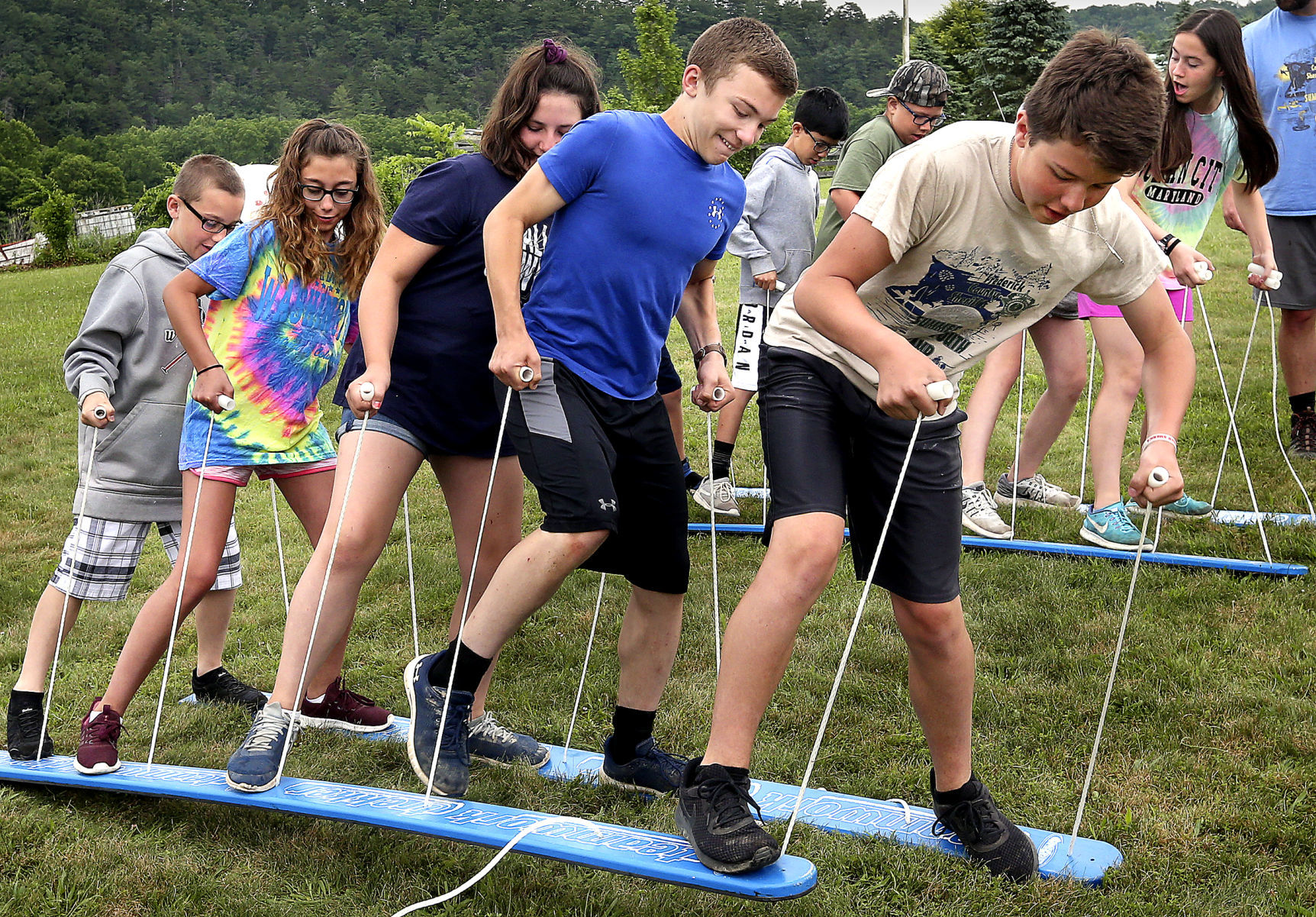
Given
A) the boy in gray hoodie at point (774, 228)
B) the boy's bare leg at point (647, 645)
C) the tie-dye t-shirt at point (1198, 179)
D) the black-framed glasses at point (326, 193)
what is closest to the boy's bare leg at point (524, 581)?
the boy's bare leg at point (647, 645)

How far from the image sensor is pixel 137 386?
3.54 m

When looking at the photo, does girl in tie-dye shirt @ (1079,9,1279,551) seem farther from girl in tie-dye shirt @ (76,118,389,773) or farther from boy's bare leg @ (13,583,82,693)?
boy's bare leg @ (13,583,82,693)

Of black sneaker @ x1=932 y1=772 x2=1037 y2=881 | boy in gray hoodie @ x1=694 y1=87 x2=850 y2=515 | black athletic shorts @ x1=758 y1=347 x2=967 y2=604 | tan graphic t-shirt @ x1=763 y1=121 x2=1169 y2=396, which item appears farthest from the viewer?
boy in gray hoodie @ x1=694 y1=87 x2=850 y2=515

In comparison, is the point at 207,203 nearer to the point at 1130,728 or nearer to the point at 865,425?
the point at 865,425

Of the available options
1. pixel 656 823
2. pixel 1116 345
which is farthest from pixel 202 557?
pixel 1116 345

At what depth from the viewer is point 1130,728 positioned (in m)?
3.42

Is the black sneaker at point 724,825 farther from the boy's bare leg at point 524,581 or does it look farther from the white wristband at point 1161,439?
the white wristband at point 1161,439

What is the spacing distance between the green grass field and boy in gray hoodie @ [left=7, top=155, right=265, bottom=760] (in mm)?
467

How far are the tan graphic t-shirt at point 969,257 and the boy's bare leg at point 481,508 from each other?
100cm

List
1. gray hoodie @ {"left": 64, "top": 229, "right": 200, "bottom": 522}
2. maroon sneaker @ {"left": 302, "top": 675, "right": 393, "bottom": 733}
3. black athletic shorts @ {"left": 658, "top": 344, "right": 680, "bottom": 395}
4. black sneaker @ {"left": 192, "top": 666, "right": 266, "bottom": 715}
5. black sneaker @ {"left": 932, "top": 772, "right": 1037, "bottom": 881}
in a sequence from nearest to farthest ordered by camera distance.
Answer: black sneaker @ {"left": 932, "top": 772, "right": 1037, "bottom": 881} → gray hoodie @ {"left": 64, "top": 229, "right": 200, "bottom": 522} → maroon sneaker @ {"left": 302, "top": 675, "right": 393, "bottom": 733} → black sneaker @ {"left": 192, "top": 666, "right": 266, "bottom": 715} → black athletic shorts @ {"left": 658, "top": 344, "right": 680, "bottom": 395}

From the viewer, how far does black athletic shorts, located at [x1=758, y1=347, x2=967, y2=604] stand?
2.50m

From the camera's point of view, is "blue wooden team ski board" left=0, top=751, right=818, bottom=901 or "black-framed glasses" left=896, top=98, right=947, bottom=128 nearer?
"blue wooden team ski board" left=0, top=751, right=818, bottom=901

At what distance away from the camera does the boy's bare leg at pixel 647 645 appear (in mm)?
3064

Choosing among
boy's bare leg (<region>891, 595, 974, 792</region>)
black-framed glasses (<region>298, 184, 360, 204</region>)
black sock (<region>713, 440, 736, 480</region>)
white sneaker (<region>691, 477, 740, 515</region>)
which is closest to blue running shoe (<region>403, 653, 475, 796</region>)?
boy's bare leg (<region>891, 595, 974, 792</region>)
